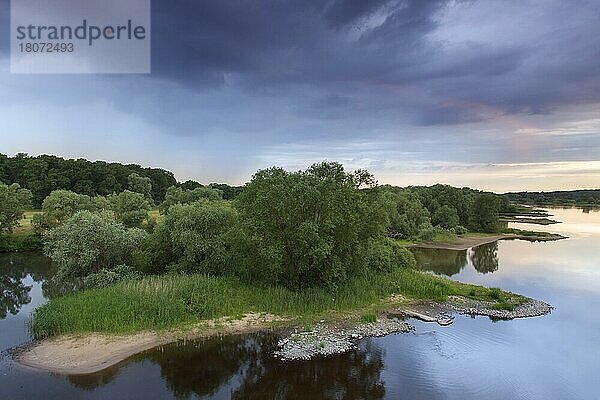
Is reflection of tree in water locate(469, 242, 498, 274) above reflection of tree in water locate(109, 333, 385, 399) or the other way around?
above

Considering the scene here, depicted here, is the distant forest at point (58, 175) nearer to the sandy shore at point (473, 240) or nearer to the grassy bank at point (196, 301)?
the sandy shore at point (473, 240)

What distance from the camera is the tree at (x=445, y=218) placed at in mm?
88000

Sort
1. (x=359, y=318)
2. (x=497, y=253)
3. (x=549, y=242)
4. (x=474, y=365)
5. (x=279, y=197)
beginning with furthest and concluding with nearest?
(x=549, y=242)
(x=497, y=253)
(x=279, y=197)
(x=359, y=318)
(x=474, y=365)

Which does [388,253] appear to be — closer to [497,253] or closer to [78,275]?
[78,275]

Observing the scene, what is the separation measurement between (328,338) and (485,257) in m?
43.2

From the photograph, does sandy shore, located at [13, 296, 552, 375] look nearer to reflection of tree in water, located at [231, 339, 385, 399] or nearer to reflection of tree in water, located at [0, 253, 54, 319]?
reflection of tree in water, located at [231, 339, 385, 399]

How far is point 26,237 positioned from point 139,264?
100ft

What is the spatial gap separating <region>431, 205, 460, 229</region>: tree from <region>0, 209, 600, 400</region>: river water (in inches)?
2204

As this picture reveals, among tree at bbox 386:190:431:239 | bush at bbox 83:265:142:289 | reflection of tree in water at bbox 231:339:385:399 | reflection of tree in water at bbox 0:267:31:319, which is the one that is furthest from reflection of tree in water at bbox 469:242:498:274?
reflection of tree in water at bbox 0:267:31:319

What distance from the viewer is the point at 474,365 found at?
73.3ft

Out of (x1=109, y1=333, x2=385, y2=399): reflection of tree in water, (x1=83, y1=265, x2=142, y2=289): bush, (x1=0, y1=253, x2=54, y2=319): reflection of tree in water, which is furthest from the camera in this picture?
(x1=0, y1=253, x2=54, y2=319): reflection of tree in water

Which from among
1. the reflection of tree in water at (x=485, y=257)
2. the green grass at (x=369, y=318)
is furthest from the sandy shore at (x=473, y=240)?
the green grass at (x=369, y=318)

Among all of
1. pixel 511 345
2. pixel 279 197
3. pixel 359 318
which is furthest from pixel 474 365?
pixel 279 197

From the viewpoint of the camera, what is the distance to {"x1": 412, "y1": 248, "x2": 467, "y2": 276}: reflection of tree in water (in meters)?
51.2
